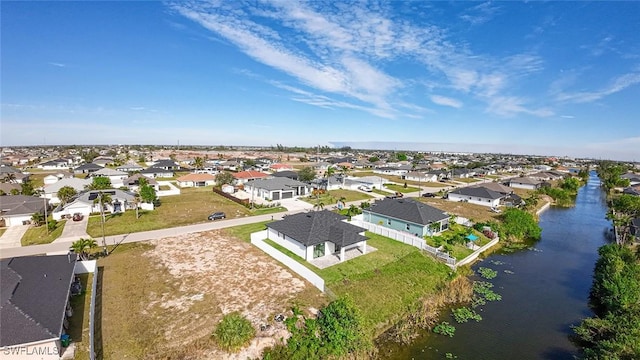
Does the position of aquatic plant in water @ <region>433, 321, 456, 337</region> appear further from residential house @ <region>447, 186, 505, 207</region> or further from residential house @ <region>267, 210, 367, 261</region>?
residential house @ <region>447, 186, 505, 207</region>

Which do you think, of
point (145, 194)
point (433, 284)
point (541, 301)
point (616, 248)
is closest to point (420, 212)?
point (433, 284)

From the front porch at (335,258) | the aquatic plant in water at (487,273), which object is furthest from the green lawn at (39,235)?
the aquatic plant in water at (487,273)

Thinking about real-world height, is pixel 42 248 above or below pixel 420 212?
below

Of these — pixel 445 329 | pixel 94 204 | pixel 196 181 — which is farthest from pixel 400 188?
pixel 94 204

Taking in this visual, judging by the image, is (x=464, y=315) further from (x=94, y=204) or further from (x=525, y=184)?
(x=525, y=184)

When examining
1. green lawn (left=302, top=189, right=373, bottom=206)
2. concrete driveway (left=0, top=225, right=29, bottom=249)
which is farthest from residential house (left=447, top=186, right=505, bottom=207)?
concrete driveway (left=0, top=225, right=29, bottom=249)

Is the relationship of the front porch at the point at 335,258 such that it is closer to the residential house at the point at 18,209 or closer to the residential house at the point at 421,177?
the residential house at the point at 18,209

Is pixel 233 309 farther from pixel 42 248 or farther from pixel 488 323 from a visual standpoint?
pixel 42 248
